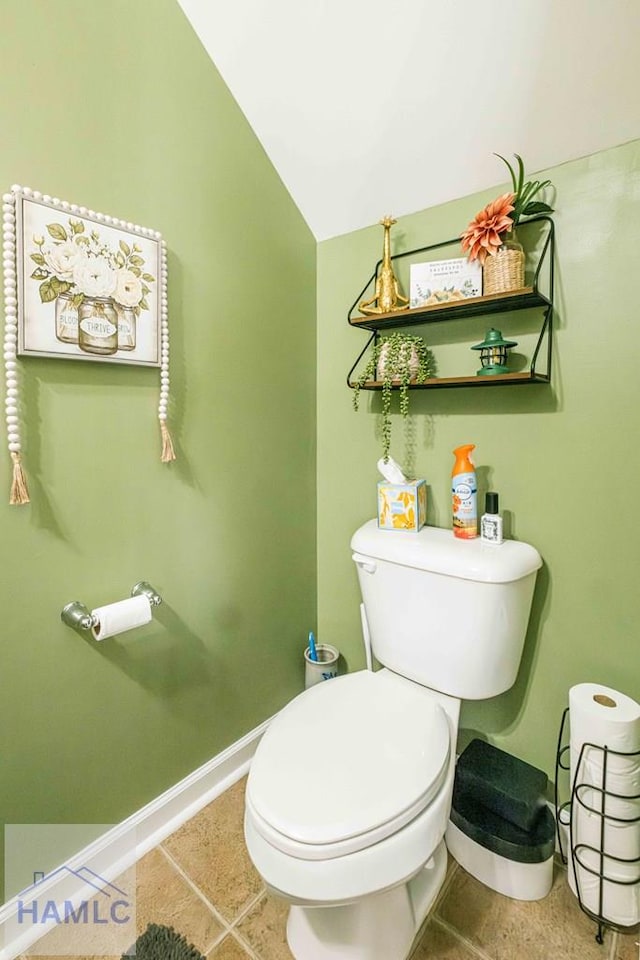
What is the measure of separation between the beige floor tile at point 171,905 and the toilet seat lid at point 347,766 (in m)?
0.46

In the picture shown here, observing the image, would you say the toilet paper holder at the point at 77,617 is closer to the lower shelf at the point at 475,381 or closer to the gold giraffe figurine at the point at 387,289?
the lower shelf at the point at 475,381

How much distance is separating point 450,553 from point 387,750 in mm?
461

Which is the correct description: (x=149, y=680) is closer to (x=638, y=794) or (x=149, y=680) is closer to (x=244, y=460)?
(x=244, y=460)

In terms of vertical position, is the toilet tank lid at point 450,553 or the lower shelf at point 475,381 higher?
the lower shelf at point 475,381

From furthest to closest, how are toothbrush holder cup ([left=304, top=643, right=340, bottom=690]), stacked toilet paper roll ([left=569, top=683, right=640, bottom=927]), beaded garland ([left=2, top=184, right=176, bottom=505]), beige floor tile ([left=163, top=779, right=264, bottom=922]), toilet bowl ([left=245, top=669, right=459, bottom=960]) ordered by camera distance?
toothbrush holder cup ([left=304, top=643, right=340, bottom=690]) → beige floor tile ([left=163, top=779, right=264, bottom=922]) → stacked toilet paper roll ([left=569, top=683, right=640, bottom=927]) → beaded garland ([left=2, top=184, right=176, bottom=505]) → toilet bowl ([left=245, top=669, right=459, bottom=960])

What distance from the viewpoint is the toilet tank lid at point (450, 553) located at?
107cm

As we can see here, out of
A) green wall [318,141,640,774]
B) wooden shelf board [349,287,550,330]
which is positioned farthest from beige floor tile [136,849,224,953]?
wooden shelf board [349,287,550,330]

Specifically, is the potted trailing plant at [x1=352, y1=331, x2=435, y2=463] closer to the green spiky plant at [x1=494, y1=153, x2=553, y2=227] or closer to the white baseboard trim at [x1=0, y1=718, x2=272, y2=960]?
the green spiky plant at [x1=494, y1=153, x2=553, y2=227]

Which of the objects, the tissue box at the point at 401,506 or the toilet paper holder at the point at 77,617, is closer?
the toilet paper holder at the point at 77,617

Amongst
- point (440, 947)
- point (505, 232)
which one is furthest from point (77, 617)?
point (505, 232)

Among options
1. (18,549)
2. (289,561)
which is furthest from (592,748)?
(18,549)

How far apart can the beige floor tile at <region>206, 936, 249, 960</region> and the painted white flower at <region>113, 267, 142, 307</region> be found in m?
1.48

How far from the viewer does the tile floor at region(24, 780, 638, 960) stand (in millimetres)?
1008

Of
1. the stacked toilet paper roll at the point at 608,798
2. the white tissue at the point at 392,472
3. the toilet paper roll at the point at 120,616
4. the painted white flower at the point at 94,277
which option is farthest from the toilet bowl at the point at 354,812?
the painted white flower at the point at 94,277
